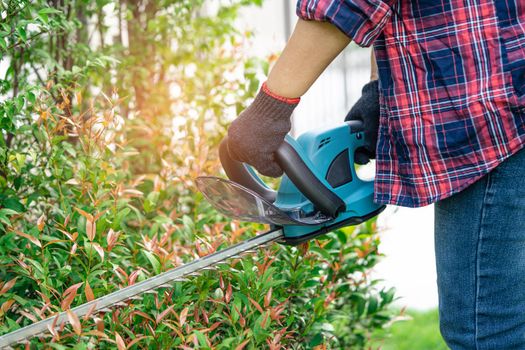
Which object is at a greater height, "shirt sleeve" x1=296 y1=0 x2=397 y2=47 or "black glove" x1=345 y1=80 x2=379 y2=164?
"shirt sleeve" x1=296 y1=0 x2=397 y2=47

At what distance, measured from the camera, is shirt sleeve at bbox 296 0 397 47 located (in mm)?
1379

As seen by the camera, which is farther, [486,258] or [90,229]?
[90,229]

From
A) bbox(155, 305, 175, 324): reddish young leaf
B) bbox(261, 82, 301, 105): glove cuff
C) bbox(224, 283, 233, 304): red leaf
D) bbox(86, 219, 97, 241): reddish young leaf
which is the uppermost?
bbox(261, 82, 301, 105): glove cuff

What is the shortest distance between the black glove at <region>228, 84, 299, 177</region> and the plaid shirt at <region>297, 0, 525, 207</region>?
0.68 ft

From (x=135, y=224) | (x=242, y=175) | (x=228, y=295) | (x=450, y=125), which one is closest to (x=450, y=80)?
(x=450, y=125)

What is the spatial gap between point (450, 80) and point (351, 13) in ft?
0.93

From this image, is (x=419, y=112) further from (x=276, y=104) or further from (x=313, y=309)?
(x=313, y=309)

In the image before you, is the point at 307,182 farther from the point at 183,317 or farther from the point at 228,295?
the point at 183,317

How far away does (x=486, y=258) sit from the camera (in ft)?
5.16

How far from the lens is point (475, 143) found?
152 centimetres

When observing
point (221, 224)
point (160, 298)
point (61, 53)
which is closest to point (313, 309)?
point (221, 224)

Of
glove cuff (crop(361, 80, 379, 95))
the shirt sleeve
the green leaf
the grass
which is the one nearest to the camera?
the shirt sleeve

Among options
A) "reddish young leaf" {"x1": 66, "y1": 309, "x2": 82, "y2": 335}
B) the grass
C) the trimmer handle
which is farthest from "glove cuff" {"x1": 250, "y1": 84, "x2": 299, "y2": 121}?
the grass

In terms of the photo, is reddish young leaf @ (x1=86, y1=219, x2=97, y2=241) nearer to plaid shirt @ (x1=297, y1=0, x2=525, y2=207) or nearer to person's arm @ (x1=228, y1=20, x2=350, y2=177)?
person's arm @ (x1=228, y1=20, x2=350, y2=177)
